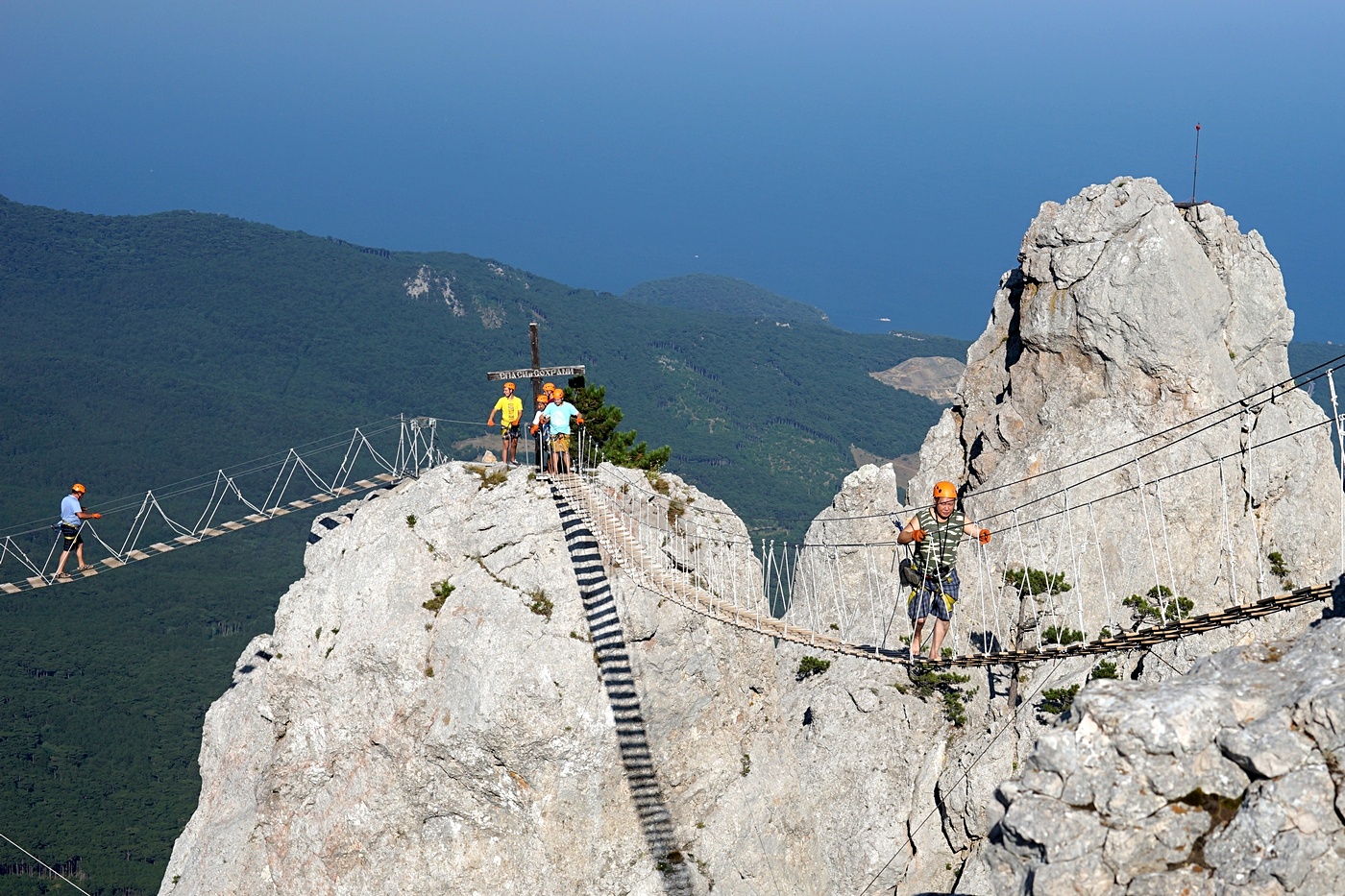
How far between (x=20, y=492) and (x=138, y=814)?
2217 inches

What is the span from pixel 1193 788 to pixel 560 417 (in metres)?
17.0

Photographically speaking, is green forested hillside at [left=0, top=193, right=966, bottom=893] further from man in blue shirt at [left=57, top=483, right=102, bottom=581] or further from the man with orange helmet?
man in blue shirt at [left=57, top=483, right=102, bottom=581]

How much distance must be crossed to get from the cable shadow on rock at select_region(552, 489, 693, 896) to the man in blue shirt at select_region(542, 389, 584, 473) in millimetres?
3024

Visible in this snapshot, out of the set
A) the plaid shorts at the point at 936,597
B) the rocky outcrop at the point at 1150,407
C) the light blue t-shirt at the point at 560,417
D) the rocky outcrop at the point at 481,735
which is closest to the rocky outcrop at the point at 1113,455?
the rocky outcrop at the point at 1150,407

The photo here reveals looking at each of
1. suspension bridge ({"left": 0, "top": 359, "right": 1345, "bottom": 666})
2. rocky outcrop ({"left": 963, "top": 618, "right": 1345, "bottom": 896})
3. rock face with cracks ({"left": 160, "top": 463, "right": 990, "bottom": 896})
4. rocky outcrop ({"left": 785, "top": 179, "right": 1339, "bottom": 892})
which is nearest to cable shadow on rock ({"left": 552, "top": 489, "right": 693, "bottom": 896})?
rock face with cracks ({"left": 160, "top": 463, "right": 990, "bottom": 896})

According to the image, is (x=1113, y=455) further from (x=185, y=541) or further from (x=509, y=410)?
(x=185, y=541)

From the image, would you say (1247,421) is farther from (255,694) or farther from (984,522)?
(255,694)

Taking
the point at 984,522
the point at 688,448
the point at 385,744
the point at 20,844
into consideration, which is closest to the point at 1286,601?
the point at 984,522

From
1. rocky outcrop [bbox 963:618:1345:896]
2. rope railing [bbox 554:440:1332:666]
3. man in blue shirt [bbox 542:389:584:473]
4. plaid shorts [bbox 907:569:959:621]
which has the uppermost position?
man in blue shirt [bbox 542:389:584:473]

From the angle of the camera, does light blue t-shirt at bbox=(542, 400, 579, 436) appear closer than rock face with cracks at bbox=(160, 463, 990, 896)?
No

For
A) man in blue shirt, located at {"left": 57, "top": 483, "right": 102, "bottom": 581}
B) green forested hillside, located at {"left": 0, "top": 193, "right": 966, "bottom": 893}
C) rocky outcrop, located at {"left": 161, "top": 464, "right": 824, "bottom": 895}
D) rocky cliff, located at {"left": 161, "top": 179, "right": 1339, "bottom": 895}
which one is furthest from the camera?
green forested hillside, located at {"left": 0, "top": 193, "right": 966, "bottom": 893}

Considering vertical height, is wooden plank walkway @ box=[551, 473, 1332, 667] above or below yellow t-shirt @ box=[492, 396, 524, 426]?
below

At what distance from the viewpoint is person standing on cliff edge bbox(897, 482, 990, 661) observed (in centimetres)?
1712

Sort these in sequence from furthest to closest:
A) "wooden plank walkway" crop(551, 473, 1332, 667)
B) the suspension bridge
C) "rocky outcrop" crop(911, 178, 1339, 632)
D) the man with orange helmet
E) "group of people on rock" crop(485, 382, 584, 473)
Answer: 1. "rocky outcrop" crop(911, 178, 1339, 632)
2. the man with orange helmet
3. "group of people on rock" crop(485, 382, 584, 473)
4. the suspension bridge
5. "wooden plank walkway" crop(551, 473, 1332, 667)
